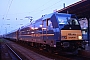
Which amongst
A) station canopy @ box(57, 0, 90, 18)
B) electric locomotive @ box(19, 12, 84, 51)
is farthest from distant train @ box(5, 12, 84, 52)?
station canopy @ box(57, 0, 90, 18)

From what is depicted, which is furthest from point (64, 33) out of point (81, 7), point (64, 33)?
point (81, 7)

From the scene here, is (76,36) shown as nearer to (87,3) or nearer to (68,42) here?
(68,42)

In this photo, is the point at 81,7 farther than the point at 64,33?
Yes

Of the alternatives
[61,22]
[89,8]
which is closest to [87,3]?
[89,8]

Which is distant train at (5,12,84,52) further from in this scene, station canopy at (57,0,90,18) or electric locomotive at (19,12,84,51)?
station canopy at (57,0,90,18)

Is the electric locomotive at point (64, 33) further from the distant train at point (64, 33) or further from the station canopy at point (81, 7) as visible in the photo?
the station canopy at point (81, 7)

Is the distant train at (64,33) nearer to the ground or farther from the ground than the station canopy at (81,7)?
nearer to the ground

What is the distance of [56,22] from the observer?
14.8 meters

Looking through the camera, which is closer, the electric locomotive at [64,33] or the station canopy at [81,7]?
the electric locomotive at [64,33]

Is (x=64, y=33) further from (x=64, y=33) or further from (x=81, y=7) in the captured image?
(x=81, y=7)

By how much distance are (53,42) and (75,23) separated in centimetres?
243

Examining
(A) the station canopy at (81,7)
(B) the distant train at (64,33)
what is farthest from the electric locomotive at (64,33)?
(A) the station canopy at (81,7)

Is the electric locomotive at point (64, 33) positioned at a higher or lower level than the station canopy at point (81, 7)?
lower

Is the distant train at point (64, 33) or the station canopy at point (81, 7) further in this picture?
the station canopy at point (81, 7)
